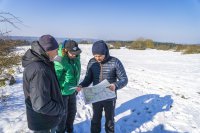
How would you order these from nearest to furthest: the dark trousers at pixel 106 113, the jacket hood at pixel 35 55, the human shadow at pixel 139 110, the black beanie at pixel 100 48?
the jacket hood at pixel 35 55
the black beanie at pixel 100 48
the dark trousers at pixel 106 113
the human shadow at pixel 139 110

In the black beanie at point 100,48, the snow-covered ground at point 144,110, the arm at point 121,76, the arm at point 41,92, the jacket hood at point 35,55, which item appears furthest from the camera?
the snow-covered ground at point 144,110

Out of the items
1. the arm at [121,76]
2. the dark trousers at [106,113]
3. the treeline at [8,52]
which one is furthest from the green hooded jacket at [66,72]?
the treeline at [8,52]

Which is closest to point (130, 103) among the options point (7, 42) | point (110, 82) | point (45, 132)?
point (110, 82)

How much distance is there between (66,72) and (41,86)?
144cm

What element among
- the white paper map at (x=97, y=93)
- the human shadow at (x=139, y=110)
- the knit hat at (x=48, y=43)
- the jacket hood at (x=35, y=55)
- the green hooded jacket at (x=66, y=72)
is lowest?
the human shadow at (x=139, y=110)

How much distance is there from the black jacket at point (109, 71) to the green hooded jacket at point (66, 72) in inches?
10.5

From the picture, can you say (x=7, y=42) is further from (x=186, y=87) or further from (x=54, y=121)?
(x=186, y=87)

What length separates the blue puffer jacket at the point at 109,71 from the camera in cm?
393

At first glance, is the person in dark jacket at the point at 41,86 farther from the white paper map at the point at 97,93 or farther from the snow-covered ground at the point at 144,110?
the snow-covered ground at the point at 144,110

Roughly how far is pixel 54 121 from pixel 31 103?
388 mm

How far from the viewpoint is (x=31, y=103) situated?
9.40 feet

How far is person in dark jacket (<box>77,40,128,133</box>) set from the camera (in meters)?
3.84

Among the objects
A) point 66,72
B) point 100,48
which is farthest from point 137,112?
point 100,48

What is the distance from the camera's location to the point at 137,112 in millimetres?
6465
